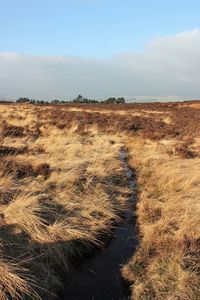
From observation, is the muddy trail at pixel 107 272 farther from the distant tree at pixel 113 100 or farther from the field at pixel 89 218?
the distant tree at pixel 113 100

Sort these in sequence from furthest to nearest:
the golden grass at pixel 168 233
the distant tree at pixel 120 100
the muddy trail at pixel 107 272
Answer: the distant tree at pixel 120 100 → the muddy trail at pixel 107 272 → the golden grass at pixel 168 233

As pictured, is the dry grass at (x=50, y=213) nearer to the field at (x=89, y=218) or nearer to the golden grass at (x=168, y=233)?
the field at (x=89, y=218)

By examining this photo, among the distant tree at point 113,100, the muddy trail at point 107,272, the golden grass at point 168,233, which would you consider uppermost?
the distant tree at point 113,100

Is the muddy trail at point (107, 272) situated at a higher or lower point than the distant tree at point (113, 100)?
lower

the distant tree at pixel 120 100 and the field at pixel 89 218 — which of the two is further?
the distant tree at pixel 120 100

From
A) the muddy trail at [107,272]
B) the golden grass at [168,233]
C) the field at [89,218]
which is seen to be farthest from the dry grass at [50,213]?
the golden grass at [168,233]

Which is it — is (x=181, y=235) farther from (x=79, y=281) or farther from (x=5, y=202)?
(x=5, y=202)

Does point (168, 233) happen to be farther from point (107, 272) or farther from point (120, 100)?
point (120, 100)

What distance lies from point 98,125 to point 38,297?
1893 cm

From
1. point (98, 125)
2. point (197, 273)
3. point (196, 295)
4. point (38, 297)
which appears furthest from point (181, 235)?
point (98, 125)

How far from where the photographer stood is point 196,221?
25.2 feet

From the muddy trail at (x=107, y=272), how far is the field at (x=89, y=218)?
0.13 meters

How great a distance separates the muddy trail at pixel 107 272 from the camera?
19.0 ft

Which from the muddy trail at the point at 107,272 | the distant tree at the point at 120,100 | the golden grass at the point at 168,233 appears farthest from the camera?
the distant tree at the point at 120,100
